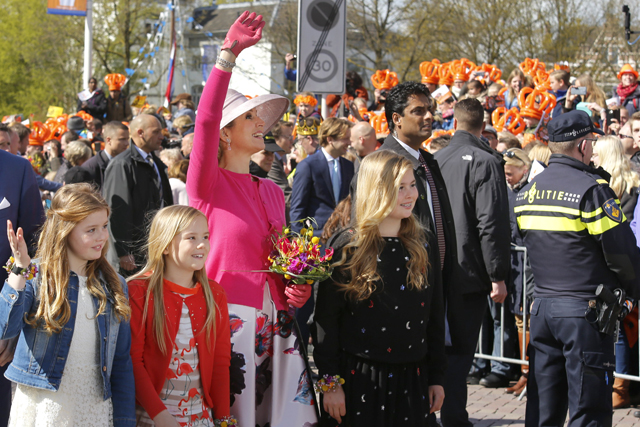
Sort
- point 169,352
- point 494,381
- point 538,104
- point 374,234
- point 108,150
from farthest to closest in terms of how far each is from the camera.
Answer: point 538,104 < point 108,150 < point 494,381 < point 374,234 < point 169,352

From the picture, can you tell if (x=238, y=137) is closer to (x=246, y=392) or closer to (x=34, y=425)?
(x=246, y=392)

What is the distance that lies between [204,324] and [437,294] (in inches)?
48.5

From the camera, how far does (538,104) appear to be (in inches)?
414

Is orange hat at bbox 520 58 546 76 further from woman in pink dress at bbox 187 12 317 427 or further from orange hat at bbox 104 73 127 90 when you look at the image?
woman in pink dress at bbox 187 12 317 427

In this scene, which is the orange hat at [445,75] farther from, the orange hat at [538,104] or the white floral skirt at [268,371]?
the white floral skirt at [268,371]

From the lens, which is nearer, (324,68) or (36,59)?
(324,68)

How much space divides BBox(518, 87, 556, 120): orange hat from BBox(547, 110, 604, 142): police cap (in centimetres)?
617

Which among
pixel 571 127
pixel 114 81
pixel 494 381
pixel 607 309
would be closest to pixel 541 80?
pixel 494 381

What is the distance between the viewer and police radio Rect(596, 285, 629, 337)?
163 inches

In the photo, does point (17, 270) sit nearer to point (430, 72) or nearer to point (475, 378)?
point (475, 378)

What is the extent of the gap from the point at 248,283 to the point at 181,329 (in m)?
0.39

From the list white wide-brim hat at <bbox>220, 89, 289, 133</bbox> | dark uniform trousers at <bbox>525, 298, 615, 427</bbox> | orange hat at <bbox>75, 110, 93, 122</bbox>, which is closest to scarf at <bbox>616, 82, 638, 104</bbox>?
A: dark uniform trousers at <bbox>525, 298, 615, 427</bbox>

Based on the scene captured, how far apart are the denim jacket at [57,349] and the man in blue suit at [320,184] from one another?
12.3 feet

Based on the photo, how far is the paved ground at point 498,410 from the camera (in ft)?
18.2
